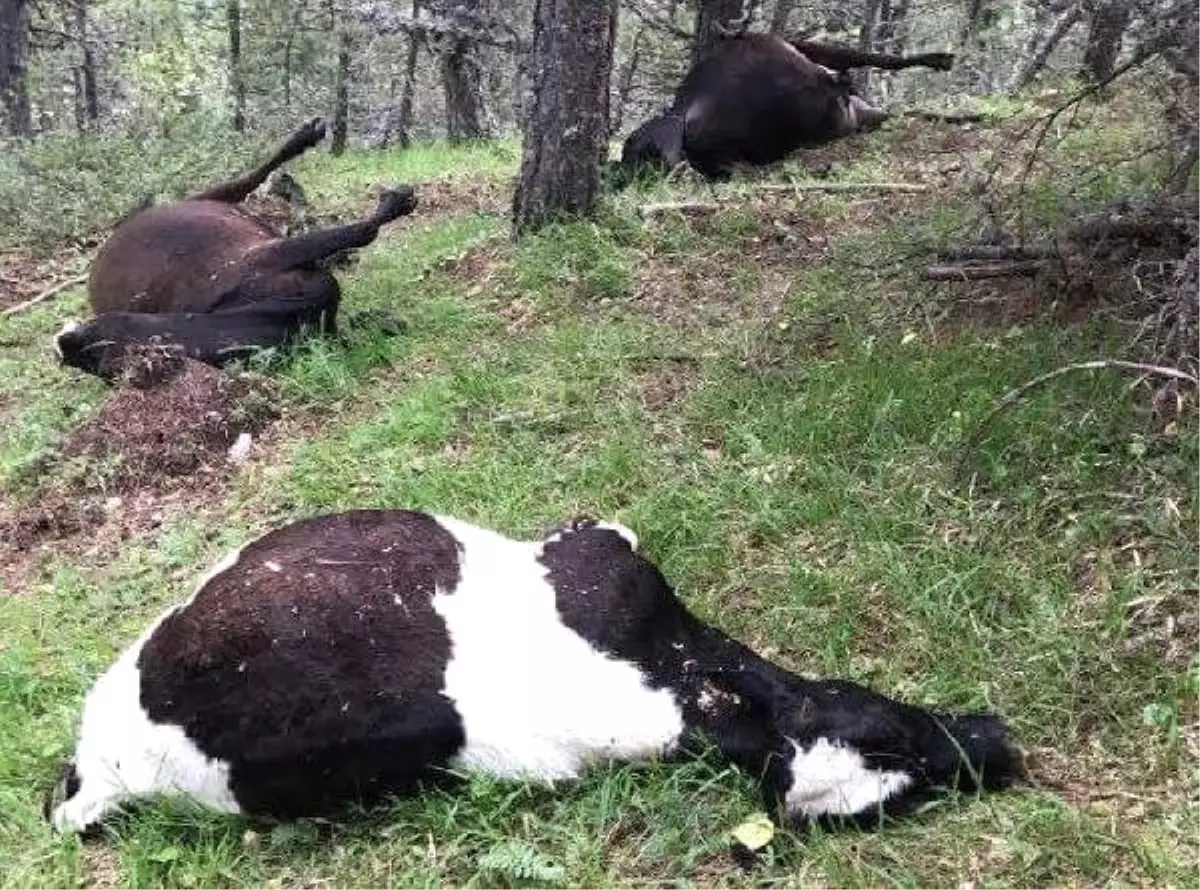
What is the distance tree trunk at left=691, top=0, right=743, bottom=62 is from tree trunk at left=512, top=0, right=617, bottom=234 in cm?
254

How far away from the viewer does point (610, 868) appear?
274 centimetres

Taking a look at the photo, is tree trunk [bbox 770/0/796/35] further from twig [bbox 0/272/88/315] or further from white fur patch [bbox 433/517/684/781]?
white fur patch [bbox 433/517/684/781]

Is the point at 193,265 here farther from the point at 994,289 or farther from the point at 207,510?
the point at 994,289

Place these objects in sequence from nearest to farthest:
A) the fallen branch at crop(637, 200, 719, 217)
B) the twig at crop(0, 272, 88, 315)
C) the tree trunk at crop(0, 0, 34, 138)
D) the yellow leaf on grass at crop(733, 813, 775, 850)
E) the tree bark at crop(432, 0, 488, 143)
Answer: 1. the yellow leaf on grass at crop(733, 813, 775, 850)
2. the fallen branch at crop(637, 200, 719, 217)
3. the twig at crop(0, 272, 88, 315)
4. the tree bark at crop(432, 0, 488, 143)
5. the tree trunk at crop(0, 0, 34, 138)

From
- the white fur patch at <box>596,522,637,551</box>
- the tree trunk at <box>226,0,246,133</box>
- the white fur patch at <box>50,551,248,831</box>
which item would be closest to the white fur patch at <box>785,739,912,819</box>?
the white fur patch at <box>596,522,637,551</box>

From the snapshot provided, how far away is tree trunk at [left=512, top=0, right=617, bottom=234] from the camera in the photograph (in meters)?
6.24

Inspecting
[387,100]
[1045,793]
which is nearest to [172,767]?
[1045,793]

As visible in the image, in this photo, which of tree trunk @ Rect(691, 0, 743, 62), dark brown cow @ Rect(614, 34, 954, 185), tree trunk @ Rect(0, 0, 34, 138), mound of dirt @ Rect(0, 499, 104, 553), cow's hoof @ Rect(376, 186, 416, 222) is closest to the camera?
mound of dirt @ Rect(0, 499, 104, 553)

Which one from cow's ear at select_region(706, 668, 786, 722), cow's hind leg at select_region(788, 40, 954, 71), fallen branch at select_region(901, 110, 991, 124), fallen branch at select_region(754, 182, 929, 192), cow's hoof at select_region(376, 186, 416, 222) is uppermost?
cow's hind leg at select_region(788, 40, 954, 71)

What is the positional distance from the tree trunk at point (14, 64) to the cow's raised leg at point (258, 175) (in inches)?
365

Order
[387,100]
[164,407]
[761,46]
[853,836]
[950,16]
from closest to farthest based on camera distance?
[853,836] < [164,407] < [761,46] < [950,16] < [387,100]

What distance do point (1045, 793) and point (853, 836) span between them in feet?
1.50

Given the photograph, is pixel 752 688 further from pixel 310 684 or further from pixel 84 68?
pixel 84 68

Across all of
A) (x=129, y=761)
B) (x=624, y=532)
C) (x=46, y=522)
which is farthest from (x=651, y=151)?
(x=129, y=761)
